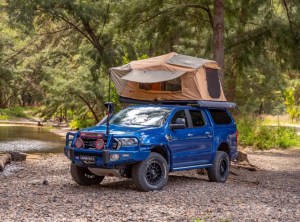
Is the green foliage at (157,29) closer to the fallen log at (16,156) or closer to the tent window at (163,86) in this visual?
the tent window at (163,86)

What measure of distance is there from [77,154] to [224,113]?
4.35m

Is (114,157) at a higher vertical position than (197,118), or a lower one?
lower

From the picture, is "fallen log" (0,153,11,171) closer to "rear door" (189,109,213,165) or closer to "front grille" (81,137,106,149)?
"front grille" (81,137,106,149)

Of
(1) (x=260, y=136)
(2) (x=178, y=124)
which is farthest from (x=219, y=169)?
(1) (x=260, y=136)

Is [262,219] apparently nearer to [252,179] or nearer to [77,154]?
[77,154]

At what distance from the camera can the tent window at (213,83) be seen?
12.8 metres

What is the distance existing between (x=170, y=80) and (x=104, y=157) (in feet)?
12.9

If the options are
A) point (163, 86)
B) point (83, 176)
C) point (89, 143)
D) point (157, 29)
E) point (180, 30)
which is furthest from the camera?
point (180, 30)

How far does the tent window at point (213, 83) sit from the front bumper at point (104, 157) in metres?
3.56

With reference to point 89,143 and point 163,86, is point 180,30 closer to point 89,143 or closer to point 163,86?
point 163,86

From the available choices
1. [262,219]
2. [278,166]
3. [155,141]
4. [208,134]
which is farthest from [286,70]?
[262,219]

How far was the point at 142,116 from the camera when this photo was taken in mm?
11047

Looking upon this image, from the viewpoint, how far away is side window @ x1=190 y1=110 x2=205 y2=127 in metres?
11.6

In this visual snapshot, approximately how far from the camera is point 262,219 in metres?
7.80
